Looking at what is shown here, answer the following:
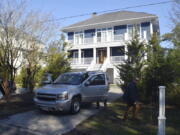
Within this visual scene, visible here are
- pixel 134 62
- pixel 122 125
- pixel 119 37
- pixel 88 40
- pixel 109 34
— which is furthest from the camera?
pixel 88 40

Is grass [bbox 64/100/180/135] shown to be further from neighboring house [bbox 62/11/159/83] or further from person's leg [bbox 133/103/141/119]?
neighboring house [bbox 62/11/159/83]

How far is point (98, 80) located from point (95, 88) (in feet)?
1.83

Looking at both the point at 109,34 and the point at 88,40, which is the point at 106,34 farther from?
the point at 88,40

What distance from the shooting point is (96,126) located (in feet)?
19.9

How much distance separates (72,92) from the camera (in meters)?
7.38

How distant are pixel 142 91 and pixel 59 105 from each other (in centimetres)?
564

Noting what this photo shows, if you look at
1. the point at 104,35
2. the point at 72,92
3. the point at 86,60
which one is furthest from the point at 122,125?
the point at 104,35

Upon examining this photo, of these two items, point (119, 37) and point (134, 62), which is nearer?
point (134, 62)

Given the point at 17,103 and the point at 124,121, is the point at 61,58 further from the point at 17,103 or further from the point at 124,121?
the point at 124,121

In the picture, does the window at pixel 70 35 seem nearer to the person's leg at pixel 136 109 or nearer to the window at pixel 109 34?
the window at pixel 109 34

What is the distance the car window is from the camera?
8.78 m

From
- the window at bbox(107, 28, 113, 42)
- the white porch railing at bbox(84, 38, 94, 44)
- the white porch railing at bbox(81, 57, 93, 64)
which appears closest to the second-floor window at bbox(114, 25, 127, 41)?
the window at bbox(107, 28, 113, 42)

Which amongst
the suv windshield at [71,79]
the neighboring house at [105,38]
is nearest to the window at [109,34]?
the neighboring house at [105,38]

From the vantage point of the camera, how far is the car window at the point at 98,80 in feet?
28.8
